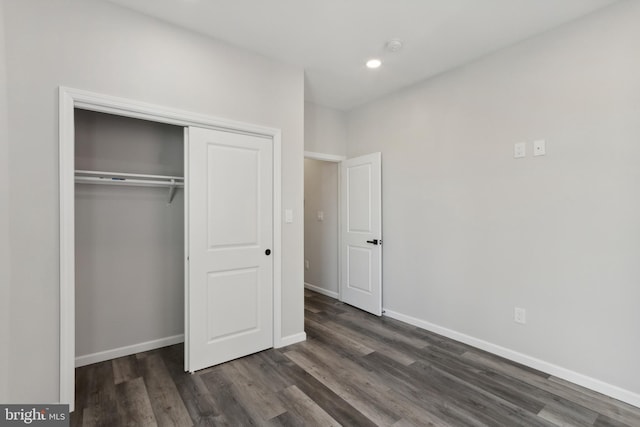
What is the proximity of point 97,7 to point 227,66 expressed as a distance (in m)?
0.93

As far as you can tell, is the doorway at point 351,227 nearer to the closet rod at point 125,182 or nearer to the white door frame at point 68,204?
the closet rod at point 125,182

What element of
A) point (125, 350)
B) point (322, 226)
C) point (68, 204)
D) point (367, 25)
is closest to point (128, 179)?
point (68, 204)

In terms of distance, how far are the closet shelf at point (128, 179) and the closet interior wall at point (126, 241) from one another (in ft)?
0.28

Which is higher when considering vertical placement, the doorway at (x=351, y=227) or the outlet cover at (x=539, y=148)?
the outlet cover at (x=539, y=148)

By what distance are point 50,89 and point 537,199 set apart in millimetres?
3659

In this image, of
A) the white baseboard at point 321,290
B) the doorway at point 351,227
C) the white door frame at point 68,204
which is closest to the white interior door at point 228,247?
the white door frame at point 68,204

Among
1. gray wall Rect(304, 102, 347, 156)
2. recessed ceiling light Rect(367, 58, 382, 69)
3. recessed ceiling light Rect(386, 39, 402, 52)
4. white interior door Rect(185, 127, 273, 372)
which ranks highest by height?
recessed ceiling light Rect(367, 58, 382, 69)

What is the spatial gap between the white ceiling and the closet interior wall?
43.2 inches

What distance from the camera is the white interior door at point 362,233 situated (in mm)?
3836

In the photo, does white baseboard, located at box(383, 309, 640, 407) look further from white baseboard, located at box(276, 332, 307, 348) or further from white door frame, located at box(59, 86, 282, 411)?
white door frame, located at box(59, 86, 282, 411)

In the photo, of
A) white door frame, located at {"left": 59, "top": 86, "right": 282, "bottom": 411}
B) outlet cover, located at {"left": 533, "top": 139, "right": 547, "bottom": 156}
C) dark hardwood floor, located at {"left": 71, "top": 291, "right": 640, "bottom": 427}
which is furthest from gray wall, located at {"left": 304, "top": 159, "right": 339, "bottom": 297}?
white door frame, located at {"left": 59, "top": 86, "right": 282, "bottom": 411}

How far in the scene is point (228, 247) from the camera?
8.67 ft

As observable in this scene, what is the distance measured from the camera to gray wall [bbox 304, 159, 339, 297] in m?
4.57

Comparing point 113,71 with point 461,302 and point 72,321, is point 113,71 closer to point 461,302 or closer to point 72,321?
point 72,321
